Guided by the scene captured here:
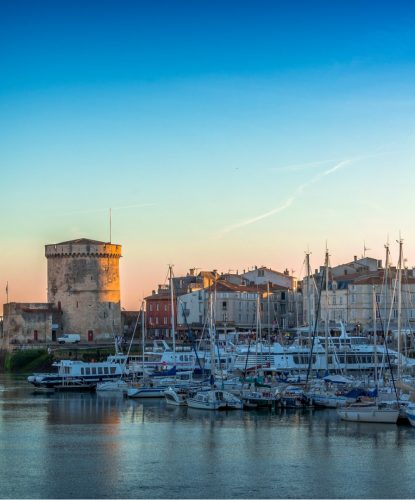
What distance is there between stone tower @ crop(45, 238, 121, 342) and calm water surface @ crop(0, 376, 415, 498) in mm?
36266

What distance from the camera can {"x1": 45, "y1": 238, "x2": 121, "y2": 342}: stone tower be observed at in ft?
255

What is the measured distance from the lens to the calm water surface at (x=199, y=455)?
2423 centimetres

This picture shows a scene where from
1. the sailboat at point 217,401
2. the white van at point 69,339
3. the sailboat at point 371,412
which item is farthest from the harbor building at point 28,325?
the sailboat at point 371,412

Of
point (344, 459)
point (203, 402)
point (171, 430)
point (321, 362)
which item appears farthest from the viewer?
point (321, 362)

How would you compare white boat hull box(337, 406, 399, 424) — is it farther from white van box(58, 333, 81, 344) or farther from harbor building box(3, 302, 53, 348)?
harbor building box(3, 302, 53, 348)

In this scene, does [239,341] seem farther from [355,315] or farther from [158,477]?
[158,477]

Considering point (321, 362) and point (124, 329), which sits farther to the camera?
point (124, 329)

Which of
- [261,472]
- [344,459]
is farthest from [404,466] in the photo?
[261,472]

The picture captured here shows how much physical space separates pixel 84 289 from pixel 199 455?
163ft

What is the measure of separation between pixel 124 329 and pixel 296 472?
5897 cm

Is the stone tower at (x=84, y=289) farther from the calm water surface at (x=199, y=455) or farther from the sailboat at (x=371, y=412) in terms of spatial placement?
the sailboat at (x=371, y=412)

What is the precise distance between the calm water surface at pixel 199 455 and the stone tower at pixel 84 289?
36.3 meters

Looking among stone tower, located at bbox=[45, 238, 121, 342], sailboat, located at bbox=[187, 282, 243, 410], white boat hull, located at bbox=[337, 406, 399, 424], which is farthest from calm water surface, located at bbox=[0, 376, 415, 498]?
stone tower, located at bbox=[45, 238, 121, 342]

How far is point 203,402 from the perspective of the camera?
40750 mm
